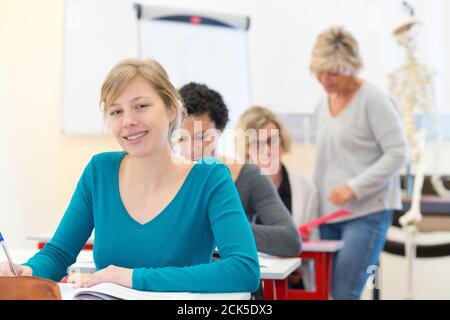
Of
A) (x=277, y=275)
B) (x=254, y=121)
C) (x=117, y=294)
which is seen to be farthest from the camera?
(x=254, y=121)

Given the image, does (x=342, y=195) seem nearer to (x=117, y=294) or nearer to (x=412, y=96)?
(x=412, y=96)

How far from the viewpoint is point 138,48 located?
363 cm

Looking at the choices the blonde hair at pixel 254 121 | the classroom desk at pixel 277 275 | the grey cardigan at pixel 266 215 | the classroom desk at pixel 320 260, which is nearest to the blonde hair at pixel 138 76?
the classroom desk at pixel 277 275

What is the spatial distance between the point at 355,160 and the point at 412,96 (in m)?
1.13

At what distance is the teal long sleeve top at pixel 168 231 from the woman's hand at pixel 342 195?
1.25 m

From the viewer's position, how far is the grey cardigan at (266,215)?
193 centimetres

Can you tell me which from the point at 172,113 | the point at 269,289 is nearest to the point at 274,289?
A: the point at 269,289

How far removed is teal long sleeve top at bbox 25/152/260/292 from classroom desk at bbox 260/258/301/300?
0.74ft

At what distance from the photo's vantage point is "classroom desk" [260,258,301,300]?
1.64m

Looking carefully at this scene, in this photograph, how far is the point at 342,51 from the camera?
2.73 metres

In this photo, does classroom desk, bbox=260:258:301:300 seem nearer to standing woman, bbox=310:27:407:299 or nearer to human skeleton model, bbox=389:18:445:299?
standing woman, bbox=310:27:407:299

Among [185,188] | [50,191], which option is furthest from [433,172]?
[185,188]
